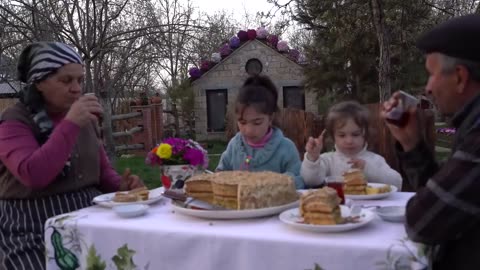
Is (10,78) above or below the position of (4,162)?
above

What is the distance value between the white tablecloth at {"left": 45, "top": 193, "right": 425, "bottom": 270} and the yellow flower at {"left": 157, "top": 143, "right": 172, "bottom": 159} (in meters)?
0.34

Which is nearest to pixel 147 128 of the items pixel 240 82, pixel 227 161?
pixel 240 82

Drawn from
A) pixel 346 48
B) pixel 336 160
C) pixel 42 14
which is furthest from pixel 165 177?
pixel 346 48

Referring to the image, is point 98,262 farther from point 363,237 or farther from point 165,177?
Result: point 363,237

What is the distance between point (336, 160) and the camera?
2850mm

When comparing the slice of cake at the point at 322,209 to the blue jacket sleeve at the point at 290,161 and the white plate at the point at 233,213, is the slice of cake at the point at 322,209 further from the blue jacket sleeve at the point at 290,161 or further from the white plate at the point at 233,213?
the blue jacket sleeve at the point at 290,161

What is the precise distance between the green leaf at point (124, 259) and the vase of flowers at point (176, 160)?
1.76 ft

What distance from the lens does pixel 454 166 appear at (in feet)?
4.31

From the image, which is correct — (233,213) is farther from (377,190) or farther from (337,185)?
(377,190)

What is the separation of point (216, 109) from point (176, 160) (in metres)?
14.8

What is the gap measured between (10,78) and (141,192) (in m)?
5.13

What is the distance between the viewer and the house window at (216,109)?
54.9ft

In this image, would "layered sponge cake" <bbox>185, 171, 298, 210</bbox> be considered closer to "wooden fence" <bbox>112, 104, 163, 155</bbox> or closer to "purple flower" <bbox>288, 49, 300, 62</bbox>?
"wooden fence" <bbox>112, 104, 163, 155</bbox>

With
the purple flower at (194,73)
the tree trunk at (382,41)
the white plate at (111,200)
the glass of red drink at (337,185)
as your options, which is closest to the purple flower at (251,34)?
the purple flower at (194,73)
